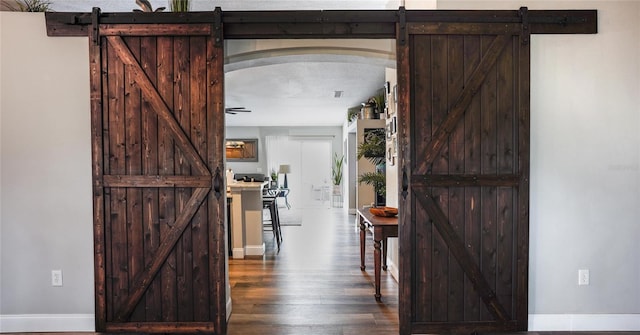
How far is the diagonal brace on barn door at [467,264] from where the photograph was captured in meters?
2.50

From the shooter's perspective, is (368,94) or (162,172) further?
(368,94)

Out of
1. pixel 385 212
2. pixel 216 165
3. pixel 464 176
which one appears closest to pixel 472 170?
pixel 464 176

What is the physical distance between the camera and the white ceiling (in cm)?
297

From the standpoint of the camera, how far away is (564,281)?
8.61 ft

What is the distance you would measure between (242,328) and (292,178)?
8.37 meters

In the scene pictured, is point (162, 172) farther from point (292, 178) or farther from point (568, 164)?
point (292, 178)

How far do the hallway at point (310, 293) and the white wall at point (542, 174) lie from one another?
1.19 metres

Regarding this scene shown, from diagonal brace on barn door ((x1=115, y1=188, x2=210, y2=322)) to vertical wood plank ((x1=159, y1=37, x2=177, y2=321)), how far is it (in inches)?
1.6

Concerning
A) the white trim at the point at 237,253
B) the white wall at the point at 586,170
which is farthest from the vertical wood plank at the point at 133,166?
the white wall at the point at 586,170

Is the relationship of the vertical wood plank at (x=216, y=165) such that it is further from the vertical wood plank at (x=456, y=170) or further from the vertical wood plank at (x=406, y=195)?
the vertical wood plank at (x=456, y=170)

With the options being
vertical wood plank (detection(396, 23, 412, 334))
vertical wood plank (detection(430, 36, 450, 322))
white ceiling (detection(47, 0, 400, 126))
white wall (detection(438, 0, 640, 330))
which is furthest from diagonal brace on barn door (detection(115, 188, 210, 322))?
white wall (detection(438, 0, 640, 330))

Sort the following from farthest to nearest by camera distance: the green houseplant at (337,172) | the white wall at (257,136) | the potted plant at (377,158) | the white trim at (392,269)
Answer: the white wall at (257,136) < the green houseplant at (337,172) < the potted plant at (377,158) < the white trim at (392,269)

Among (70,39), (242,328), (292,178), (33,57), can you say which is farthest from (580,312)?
(292,178)

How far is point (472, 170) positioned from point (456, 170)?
11cm
